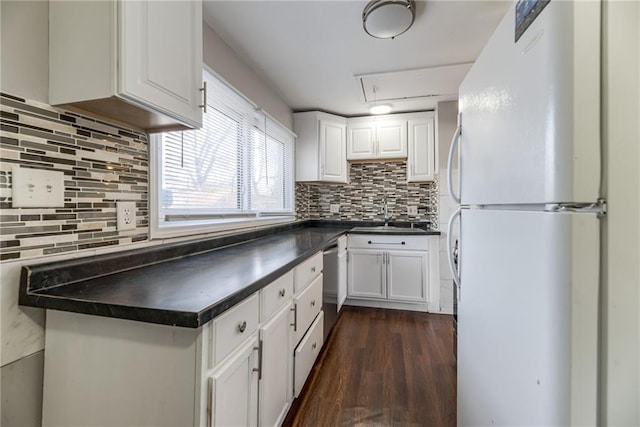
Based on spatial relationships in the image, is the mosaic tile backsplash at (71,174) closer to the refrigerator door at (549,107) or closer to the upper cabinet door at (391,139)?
the refrigerator door at (549,107)

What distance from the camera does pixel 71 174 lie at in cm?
97

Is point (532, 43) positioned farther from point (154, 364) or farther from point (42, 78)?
point (42, 78)

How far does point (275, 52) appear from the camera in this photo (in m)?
2.02

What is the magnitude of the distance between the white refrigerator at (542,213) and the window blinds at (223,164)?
1.44 meters

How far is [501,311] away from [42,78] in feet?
5.19

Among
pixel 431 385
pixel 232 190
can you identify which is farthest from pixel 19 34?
pixel 431 385

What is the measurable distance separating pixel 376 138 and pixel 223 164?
200 cm

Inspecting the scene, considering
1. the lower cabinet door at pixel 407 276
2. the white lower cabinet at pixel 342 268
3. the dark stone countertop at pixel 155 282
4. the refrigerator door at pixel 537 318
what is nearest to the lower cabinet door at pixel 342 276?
the white lower cabinet at pixel 342 268

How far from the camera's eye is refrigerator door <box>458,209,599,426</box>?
1.89 feet

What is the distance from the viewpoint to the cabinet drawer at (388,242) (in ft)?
9.76

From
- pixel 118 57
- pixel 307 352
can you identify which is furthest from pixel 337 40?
pixel 307 352

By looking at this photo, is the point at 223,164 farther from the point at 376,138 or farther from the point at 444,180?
the point at 444,180

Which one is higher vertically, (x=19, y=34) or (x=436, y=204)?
(x=19, y=34)

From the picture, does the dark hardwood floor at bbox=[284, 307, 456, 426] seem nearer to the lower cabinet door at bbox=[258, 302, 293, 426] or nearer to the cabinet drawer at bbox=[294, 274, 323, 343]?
the lower cabinet door at bbox=[258, 302, 293, 426]
